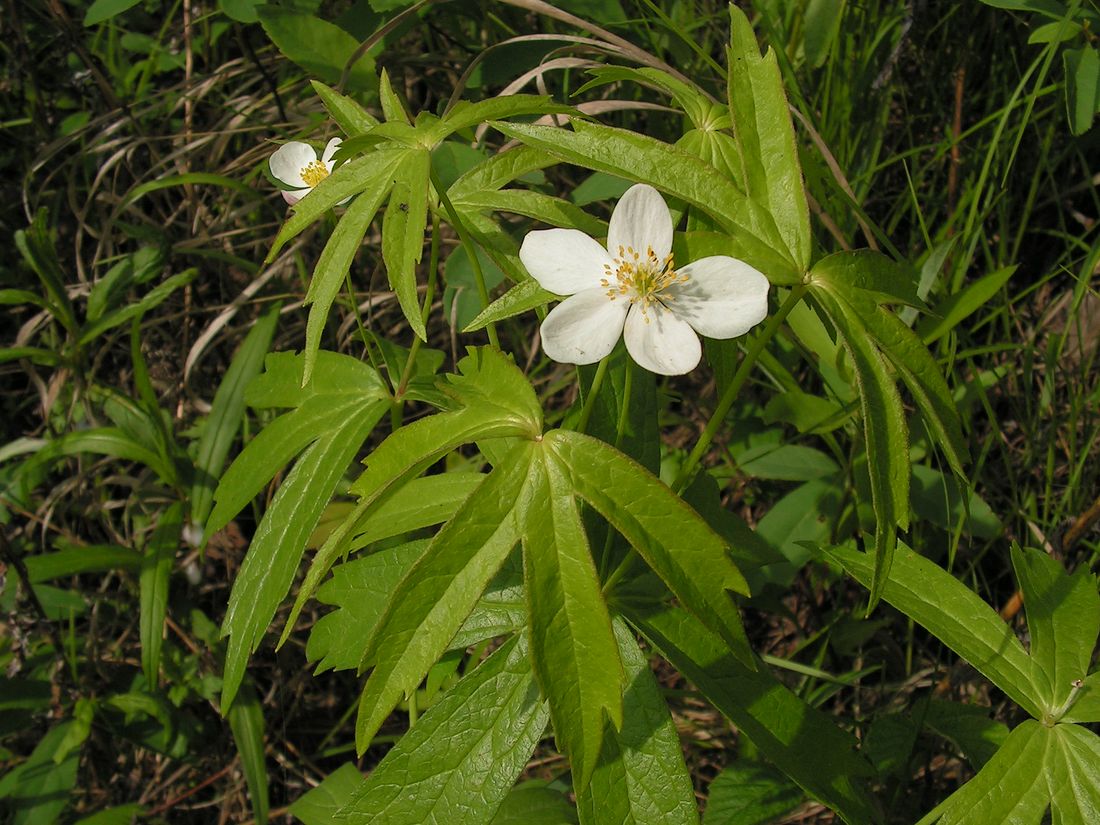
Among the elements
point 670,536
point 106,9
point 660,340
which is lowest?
point 670,536

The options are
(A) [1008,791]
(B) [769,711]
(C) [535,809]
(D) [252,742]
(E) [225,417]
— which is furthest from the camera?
(E) [225,417]

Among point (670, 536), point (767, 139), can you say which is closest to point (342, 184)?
point (767, 139)

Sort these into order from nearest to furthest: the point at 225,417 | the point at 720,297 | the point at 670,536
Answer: the point at 670,536 → the point at 720,297 → the point at 225,417

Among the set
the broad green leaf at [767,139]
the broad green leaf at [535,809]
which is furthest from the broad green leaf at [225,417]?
the broad green leaf at [767,139]

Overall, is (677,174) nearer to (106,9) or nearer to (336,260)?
(336,260)

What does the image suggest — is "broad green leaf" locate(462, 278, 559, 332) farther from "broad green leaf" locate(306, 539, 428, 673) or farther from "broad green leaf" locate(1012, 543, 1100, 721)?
"broad green leaf" locate(1012, 543, 1100, 721)

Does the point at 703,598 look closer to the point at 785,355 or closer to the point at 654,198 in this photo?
the point at 654,198

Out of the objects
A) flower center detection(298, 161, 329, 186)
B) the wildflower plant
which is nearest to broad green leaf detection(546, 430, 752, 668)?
the wildflower plant
